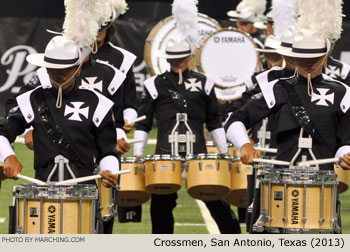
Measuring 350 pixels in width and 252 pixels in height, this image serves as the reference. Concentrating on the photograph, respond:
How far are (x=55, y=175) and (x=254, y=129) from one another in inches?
175

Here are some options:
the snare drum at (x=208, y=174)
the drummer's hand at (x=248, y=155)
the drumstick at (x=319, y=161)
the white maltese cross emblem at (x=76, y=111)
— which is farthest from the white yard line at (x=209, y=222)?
the white maltese cross emblem at (x=76, y=111)

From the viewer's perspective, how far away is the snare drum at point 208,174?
34.5ft

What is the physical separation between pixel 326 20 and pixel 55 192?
255cm

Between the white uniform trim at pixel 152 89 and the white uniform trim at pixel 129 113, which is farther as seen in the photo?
the white uniform trim at pixel 152 89

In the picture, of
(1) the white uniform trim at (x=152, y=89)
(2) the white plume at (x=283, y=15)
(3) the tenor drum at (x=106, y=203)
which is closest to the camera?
(3) the tenor drum at (x=106, y=203)

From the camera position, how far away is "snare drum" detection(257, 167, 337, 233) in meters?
7.96

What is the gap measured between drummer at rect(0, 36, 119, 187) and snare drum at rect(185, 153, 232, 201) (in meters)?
2.29

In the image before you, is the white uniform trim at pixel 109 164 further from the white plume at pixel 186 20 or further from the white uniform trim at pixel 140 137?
the white plume at pixel 186 20

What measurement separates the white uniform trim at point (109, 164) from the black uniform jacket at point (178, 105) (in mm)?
3284

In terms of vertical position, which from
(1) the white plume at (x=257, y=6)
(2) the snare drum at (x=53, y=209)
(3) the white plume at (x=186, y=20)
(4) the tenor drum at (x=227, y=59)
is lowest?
(2) the snare drum at (x=53, y=209)

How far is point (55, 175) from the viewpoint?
26.8 ft

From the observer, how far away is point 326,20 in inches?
355

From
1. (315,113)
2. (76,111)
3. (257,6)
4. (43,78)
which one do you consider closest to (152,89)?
(43,78)
